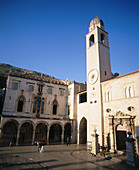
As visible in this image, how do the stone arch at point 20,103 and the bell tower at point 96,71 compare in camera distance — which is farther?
the stone arch at point 20,103

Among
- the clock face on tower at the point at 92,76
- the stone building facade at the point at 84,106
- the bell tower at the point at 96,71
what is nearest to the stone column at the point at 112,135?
the stone building facade at the point at 84,106

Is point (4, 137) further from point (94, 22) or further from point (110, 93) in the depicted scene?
point (94, 22)

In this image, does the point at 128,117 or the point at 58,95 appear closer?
the point at 128,117

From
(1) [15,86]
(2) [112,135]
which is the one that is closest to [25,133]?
(1) [15,86]

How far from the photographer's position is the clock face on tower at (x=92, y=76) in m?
22.6

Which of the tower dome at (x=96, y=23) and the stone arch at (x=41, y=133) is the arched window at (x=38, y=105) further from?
the tower dome at (x=96, y=23)

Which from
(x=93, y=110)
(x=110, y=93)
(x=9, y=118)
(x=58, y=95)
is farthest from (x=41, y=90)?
(x=110, y=93)

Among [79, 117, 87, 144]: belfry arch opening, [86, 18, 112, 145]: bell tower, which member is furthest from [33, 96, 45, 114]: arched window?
[86, 18, 112, 145]: bell tower

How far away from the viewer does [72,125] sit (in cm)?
2738

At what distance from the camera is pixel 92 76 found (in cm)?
2341

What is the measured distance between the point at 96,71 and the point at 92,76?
1356 mm

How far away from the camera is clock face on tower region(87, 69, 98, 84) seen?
22.6m

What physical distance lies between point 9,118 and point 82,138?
15.2 metres

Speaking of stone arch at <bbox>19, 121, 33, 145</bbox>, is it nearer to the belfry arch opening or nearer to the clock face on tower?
the belfry arch opening
